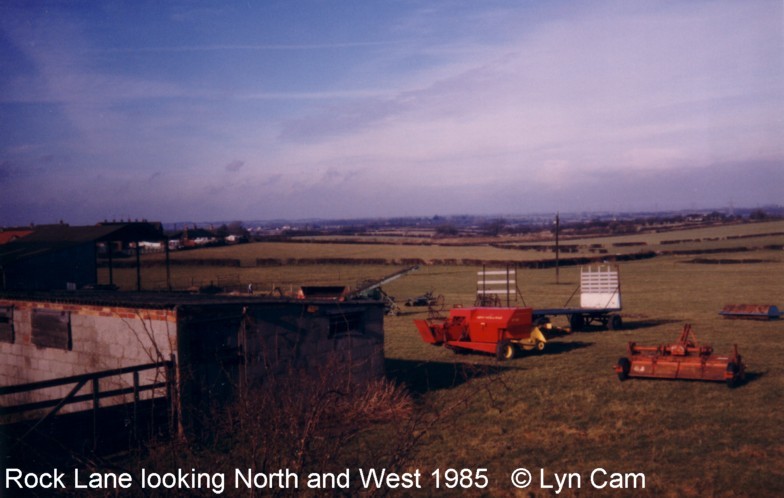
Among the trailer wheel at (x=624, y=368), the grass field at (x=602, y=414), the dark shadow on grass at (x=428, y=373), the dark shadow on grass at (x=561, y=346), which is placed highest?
the trailer wheel at (x=624, y=368)

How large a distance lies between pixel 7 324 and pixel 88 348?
3224mm

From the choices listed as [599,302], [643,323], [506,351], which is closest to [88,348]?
[506,351]

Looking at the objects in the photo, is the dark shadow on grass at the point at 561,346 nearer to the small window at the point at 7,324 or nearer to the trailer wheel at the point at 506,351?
the trailer wheel at the point at 506,351

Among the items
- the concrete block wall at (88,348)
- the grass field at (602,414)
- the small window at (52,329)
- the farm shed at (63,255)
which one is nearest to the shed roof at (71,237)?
the farm shed at (63,255)

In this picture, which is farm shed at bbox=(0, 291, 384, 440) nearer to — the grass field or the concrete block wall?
the concrete block wall

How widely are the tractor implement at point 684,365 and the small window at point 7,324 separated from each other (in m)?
13.7

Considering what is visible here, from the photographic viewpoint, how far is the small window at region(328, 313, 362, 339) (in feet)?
45.3

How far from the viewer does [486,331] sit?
19.0m

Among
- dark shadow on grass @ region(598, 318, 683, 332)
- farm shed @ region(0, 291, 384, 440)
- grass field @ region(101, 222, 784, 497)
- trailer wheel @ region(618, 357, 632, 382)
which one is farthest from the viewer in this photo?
dark shadow on grass @ region(598, 318, 683, 332)

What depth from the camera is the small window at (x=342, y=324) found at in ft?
45.3

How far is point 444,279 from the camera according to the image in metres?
55.8

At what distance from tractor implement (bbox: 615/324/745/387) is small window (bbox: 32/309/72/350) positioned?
12.1 metres

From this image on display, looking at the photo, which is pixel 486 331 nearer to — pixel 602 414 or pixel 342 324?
pixel 342 324

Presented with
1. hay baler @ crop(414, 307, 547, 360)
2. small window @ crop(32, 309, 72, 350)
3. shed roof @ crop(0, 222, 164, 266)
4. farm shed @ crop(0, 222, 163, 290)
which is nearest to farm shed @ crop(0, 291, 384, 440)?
small window @ crop(32, 309, 72, 350)
